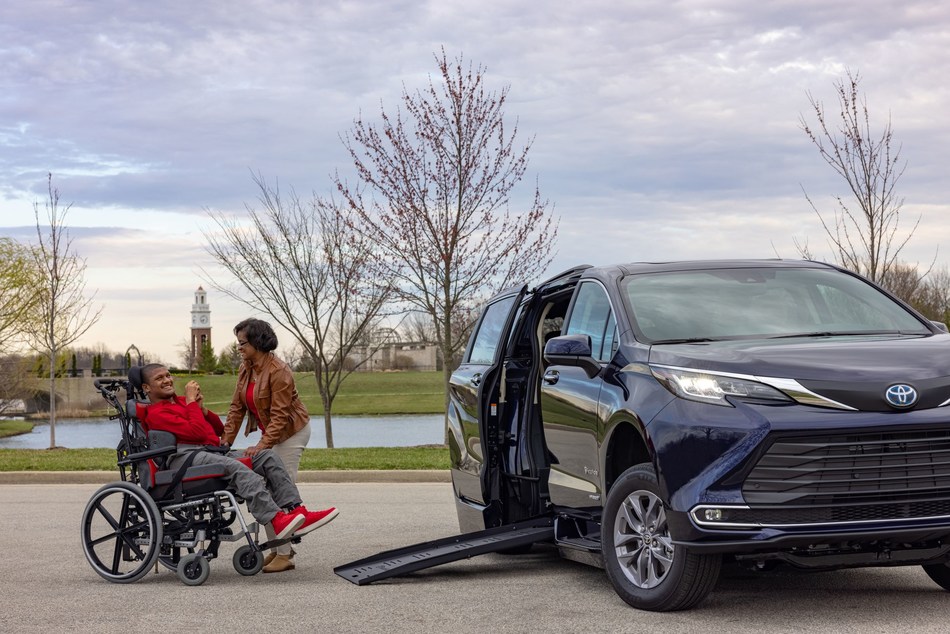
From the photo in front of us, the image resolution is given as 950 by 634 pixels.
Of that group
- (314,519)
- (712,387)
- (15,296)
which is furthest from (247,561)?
(15,296)

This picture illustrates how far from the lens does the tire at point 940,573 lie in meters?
6.59

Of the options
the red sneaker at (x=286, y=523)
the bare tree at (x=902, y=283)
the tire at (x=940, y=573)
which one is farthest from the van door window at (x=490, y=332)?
the bare tree at (x=902, y=283)

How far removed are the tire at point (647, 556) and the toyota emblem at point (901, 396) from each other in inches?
44.7

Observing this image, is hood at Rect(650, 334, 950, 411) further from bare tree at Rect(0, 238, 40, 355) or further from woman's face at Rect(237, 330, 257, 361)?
bare tree at Rect(0, 238, 40, 355)

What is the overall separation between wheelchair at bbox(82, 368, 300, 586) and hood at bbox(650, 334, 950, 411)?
133 inches

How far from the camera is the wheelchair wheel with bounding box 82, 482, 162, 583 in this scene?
25.1ft

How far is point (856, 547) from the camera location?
5703mm

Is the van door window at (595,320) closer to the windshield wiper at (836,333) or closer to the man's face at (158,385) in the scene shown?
the windshield wiper at (836,333)

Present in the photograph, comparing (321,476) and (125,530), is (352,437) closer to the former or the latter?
(321,476)

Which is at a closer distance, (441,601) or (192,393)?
(441,601)

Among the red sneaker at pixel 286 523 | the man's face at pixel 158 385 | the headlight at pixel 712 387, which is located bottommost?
the red sneaker at pixel 286 523

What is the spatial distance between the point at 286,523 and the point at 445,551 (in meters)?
1.14

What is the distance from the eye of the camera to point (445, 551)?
7.49 m

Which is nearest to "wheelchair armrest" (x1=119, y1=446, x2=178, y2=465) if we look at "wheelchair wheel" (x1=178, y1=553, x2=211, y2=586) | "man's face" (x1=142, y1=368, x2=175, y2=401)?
"man's face" (x1=142, y1=368, x2=175, y2=401)
